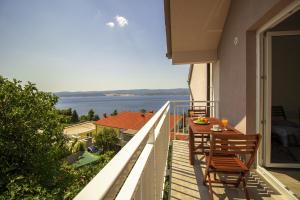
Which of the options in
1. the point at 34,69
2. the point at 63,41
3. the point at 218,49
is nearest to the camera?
the point at 218,49

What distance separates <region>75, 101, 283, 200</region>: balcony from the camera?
0.54 meters

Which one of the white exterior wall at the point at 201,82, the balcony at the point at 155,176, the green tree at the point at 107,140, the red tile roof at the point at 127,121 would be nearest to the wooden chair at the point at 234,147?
the balcony at the point at 155,176

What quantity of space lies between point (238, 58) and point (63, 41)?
1206 inches

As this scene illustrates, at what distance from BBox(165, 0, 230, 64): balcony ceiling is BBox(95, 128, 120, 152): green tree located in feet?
79.6

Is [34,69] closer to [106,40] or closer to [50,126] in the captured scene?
[106,40]

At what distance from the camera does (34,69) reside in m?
36.4

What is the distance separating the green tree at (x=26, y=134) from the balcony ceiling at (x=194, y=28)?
8.45m

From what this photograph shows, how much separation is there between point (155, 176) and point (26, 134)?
10598 millimetres

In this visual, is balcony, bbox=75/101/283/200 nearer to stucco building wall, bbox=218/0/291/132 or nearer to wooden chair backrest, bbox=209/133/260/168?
wooden chair backrest, bbox=209/133/260/168

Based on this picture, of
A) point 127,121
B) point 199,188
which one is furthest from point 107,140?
point 199,188

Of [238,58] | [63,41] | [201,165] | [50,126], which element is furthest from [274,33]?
[63,41]

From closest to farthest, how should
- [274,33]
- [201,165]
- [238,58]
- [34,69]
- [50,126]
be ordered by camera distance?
[274,33] < [201,165] < [238,58] < [50,126] < [34,69]

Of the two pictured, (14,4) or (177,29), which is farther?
(14,4)

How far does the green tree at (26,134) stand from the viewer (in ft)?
31.5
